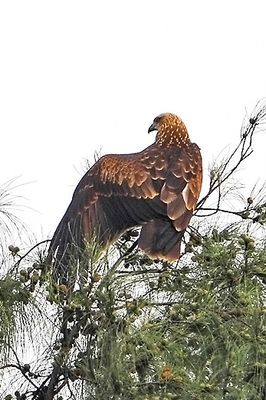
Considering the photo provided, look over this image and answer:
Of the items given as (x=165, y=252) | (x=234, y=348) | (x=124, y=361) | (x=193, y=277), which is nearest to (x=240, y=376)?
(x=234, y=348)

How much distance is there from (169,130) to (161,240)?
1.73 metres

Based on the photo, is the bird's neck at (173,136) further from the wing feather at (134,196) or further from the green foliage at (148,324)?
the green foliage at (148,324)

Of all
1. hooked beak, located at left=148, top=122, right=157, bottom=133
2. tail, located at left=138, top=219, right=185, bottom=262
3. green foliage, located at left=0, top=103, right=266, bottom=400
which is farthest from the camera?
hooked beak, located at left=148, top=122, right=157, bottom=133

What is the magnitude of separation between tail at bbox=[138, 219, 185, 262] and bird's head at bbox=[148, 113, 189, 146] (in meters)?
1.17

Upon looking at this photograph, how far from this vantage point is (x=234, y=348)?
154 inches

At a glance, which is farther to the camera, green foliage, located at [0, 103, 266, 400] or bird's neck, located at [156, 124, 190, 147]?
bird's neck, located at [156, 124, 190, 147]

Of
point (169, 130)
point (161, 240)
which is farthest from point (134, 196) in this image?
point (169, 130)

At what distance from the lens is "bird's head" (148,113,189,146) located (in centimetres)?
697

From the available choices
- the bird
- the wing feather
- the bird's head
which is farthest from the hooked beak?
the wing feather

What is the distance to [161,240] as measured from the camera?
5.53 meters

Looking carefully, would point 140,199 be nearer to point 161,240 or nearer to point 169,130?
point 161,240

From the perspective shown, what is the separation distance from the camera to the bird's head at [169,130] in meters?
6.97

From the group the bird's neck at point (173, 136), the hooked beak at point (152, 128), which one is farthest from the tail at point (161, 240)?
the hooked beak at point (152, 128)

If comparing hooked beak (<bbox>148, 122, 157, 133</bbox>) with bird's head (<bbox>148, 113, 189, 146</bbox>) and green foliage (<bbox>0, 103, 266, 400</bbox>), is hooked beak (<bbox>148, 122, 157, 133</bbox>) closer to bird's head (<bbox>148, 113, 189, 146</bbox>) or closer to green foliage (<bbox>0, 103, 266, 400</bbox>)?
bird's head (<bbox>148, 113, 189, 146</bbox>)
